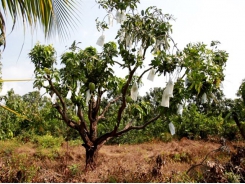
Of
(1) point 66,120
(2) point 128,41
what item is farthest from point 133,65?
(1) point 66,120

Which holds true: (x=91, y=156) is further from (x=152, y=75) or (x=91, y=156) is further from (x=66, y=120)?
(x=152, y=75)

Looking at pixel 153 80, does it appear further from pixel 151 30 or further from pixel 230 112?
pixel 230 112

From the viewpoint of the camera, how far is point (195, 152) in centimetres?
739

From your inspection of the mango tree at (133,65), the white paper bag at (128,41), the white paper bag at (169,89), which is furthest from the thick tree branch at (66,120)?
the white paper bag at (169,89)

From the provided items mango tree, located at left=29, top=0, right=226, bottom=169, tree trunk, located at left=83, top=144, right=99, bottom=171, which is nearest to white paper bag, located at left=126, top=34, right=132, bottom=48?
mango tree, located at left=29, top=0, right=226, bottom=169

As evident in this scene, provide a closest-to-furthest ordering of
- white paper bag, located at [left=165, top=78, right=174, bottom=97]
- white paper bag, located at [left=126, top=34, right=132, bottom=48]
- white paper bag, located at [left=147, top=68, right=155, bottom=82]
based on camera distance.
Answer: white paper bag, located at [left=165, top=78, right=174, bottom=97], white paper bag, located at [left=147, top=68, right=155, bottom=82], white paper bag, located at [left=126, top=34, right=132, bottom=48]

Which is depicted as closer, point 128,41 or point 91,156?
point 128,41

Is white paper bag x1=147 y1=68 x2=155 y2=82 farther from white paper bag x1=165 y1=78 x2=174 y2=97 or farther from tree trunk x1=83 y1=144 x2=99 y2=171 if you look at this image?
tree trunk x1=83 y1=144 x2=99 y2=171

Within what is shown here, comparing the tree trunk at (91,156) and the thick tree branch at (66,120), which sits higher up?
the thick tree branch at (66,120)

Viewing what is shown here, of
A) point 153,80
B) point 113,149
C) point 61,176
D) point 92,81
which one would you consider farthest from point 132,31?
point 113,149

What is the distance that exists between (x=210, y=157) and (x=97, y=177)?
9.72ft

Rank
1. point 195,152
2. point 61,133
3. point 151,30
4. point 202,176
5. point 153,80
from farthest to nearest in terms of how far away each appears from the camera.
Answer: point 61,133
point 195,152
point 202,176
point 151,30
point 153,80

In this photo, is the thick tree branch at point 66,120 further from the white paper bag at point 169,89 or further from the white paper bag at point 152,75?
the white paper bag at point 169,89

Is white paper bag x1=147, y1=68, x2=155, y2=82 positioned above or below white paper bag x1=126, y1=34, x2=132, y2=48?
below
